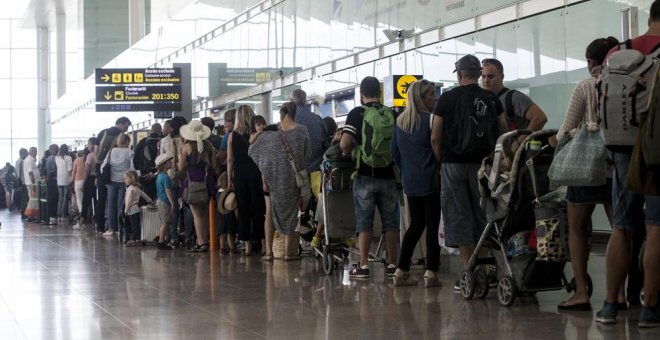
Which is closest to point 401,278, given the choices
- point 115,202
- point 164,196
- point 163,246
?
point 163,246

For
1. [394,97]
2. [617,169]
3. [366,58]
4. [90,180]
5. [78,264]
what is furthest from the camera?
[90,180]

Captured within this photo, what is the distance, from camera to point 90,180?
21156mm

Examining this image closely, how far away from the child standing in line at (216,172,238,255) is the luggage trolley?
9.63 feet

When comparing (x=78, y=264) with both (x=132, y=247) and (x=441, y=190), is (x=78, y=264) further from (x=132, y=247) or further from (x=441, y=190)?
(x=441, y=190)

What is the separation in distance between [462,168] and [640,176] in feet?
7.37

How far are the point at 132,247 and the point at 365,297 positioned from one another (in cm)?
775

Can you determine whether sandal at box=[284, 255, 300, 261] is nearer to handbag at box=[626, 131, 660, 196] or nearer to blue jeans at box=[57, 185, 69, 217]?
handbag at box=[626, 131, 660, 196]

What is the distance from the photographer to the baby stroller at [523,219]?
740cm

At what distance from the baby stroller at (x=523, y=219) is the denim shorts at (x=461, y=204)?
1.15 feet

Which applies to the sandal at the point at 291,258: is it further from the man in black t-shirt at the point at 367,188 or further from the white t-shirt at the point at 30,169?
the white t-shirt at the point at 30,169

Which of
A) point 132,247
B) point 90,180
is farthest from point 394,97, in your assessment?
point 90,180

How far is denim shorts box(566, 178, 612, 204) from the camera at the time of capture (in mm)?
6965

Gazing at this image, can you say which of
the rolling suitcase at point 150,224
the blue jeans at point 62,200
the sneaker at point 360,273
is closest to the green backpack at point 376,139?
the sneaker at point 360,273

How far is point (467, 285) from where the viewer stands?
7.84 metres
